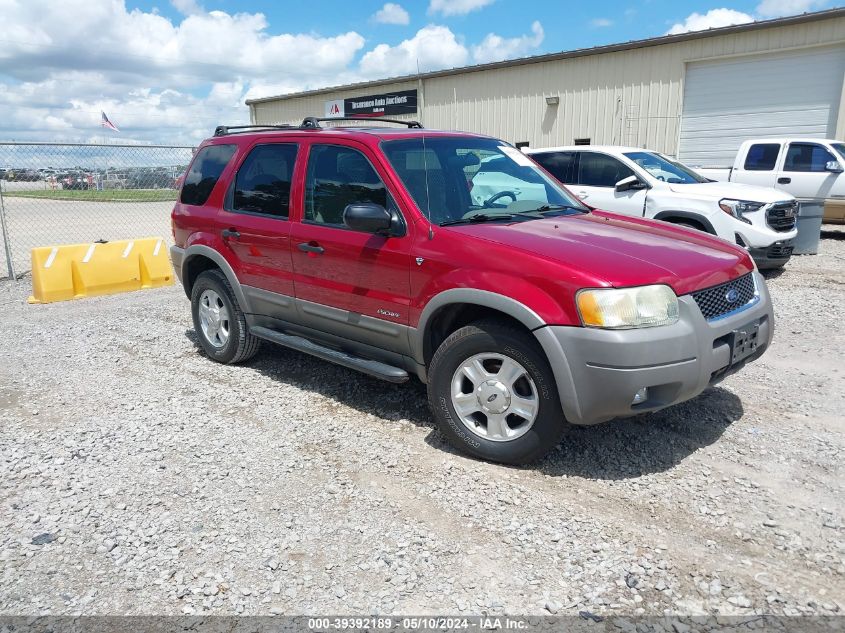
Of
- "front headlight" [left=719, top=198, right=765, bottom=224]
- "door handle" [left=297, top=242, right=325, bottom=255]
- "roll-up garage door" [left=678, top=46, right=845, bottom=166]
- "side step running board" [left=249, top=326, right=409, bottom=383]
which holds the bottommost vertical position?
"side step running board" [left=249, top=326, right=409, bottom=383]

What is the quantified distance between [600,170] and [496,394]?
682 cm

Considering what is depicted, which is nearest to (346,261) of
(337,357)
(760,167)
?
(337,357)

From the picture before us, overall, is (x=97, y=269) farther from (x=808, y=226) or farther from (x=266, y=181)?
(x=808, y=226)

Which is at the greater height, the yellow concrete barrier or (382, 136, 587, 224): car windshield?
(382, 136, 587, 224): car windshield

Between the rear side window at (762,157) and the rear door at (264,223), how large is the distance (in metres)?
10.8

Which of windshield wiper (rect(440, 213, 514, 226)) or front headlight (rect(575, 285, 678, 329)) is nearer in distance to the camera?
front headlight (rect(575, 285, 678, 329))

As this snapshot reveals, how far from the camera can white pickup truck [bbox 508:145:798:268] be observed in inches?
336

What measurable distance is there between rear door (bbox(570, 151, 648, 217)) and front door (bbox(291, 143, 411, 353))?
5534 millimetres

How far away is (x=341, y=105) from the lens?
2930cm

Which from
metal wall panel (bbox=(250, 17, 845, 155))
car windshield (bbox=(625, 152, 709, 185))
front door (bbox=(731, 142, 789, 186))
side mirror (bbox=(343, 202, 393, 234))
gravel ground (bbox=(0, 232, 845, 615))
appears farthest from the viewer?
metal wall panel (bbox=(250, 17, 845, 155))

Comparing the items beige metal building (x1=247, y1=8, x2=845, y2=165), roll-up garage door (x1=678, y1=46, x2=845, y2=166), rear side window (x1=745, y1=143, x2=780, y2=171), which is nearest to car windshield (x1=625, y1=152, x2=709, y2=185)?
rear side window (x1=745, y1=143, x2=780, y2=171)

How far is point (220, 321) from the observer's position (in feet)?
18.8

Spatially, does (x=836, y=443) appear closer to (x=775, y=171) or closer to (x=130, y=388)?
(x=130, y=388)

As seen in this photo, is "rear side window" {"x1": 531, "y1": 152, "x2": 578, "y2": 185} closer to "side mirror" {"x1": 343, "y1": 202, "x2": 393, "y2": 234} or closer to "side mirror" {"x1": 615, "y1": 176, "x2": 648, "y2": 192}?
"side mirror" {"x1": 615, "y1": 176, "x2": 648, "y2": 192}
